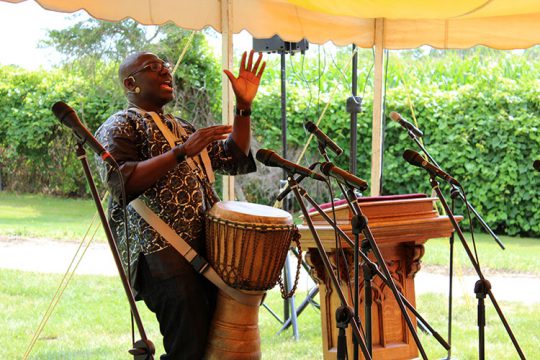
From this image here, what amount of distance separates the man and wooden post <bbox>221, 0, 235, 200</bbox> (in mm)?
1201

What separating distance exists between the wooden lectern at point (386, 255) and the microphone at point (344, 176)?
3.87 feet

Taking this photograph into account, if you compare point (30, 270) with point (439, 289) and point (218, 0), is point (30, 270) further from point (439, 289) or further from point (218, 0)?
point (218, 0)

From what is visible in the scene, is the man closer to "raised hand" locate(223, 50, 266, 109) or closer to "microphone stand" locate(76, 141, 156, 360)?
"raised hand" locate(223, 50, 266, 109)

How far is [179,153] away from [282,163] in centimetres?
41

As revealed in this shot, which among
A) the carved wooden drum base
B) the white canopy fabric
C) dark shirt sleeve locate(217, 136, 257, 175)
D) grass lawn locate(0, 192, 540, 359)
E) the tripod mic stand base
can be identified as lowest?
grass lawn locate(0, 192, 540, 359)

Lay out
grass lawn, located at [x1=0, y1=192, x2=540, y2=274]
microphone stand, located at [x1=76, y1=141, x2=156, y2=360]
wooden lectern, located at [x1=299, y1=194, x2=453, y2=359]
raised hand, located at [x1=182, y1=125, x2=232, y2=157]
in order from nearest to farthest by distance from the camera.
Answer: microphone stand, located at [x1=76, y1=141, x2=156, y2=360] < raised hand, located at [x1=182, y1=125, x2=232, y2=157] < wooden lectern, located at [x1=299, y1=194, x2=453, y2=359] < grass lawn, located at [x1=0, y1=192, x2=540, y2=274]

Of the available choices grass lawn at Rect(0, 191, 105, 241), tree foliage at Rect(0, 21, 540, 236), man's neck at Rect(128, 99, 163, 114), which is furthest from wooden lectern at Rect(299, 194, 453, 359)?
grass lawn at Rect(0, 191, 105, 241)

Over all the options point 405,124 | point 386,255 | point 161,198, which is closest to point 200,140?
point 161,198

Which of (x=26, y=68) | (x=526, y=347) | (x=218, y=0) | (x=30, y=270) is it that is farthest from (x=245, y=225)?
(x=26, y=68)

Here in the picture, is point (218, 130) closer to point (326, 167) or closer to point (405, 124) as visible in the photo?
point (326, 167)

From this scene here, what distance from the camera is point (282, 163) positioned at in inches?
119

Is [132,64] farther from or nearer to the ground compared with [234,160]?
farther from the ground

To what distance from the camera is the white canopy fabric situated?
4.66 metres

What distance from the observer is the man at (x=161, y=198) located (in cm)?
330
